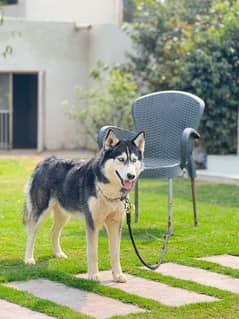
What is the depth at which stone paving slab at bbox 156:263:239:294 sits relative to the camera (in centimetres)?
707

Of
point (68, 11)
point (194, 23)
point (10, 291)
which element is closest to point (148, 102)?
point (10, 291)

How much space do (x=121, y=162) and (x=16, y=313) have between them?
1.52 meters

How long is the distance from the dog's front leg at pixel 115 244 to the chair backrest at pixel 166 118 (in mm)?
2601

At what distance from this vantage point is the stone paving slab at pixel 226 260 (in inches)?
309

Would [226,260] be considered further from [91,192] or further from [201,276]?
[91,192]

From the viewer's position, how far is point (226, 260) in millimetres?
8023

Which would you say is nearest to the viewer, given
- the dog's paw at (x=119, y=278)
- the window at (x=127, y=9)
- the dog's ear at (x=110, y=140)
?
the dog's ear at (x=110, y=140)

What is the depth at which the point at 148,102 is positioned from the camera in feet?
33.7

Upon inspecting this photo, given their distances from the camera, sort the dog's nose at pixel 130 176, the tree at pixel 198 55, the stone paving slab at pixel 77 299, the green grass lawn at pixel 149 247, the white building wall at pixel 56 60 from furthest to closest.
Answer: the white building wall at pixel 56 60 < the tree at pixel 198 55 < the dog's nose at pixel 130 176 < the green grass lawn at pixel 149 247 < the stone paving slab at pixel 77 299

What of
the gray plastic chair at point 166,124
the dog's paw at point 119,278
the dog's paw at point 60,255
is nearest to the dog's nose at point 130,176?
the dog's paw at point 119,278

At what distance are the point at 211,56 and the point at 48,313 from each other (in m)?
10.7

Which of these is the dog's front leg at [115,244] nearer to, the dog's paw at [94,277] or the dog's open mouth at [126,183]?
the dog's paw at [94,277]

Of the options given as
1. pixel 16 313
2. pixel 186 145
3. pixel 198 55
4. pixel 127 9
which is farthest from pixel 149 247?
pixel 127 9

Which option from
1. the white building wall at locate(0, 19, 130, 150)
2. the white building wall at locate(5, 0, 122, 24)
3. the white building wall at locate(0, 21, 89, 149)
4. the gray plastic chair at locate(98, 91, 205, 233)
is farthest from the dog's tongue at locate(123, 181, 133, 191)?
the white building wall at locate(5, 0, 122, 24)
